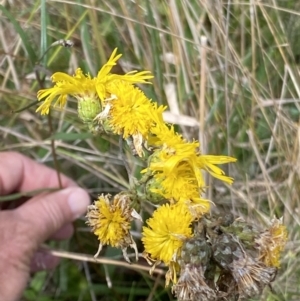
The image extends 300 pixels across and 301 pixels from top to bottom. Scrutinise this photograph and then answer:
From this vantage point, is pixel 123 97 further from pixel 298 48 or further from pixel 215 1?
pixel 298 48

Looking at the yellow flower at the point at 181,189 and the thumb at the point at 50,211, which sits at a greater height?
the yellow flower at the point at 181,189

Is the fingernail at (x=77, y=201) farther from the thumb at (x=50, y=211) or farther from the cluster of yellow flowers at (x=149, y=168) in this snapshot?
the cluster of yellow flowers at (x=149, y=168)

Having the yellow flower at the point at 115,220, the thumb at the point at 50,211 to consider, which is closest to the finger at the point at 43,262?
the thumb at the point at 50,211

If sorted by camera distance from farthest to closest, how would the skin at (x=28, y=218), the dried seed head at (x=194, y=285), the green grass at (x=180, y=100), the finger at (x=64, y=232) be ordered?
the finger at (x=64, y=232) → the green grass at (x=180, y=100) → the skin at (x=28, y=218) → the dried seed head at (x=194, y=285)

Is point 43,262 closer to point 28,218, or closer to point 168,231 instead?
point 28,218

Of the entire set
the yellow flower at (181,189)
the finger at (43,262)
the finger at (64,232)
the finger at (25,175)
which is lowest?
the finger at (43,262)

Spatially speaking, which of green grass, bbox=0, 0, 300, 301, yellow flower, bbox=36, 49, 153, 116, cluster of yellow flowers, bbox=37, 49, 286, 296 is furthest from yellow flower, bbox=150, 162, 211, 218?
green grass, bbox=0, 0, 300, 301

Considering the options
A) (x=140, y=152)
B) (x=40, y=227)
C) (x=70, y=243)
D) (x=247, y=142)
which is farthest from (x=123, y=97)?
(x=70, y=243)
